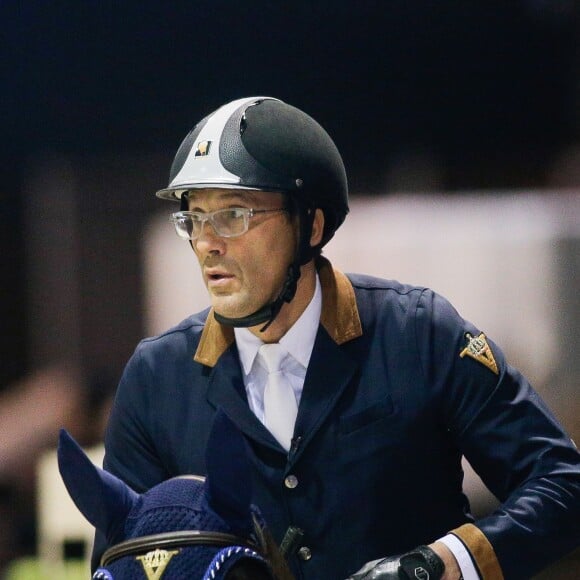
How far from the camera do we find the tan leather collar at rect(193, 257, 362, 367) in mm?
2238

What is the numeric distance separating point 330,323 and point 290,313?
8 cm

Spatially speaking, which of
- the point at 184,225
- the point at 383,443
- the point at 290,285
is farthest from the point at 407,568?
the point at 184,225

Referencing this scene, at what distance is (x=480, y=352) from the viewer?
7.13 ft

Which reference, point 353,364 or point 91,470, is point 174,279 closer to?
point 353,364

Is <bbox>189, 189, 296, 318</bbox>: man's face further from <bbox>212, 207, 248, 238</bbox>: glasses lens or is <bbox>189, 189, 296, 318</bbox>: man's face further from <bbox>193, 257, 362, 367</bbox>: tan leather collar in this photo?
<bbox>193, 257, 362, 367</bbox>: tan leather collar

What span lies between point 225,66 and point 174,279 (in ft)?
2.48

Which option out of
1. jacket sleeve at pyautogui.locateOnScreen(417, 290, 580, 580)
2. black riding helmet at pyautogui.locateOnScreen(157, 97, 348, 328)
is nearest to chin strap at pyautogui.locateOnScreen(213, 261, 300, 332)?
black riding helmet at pyautogui.locateOnScreen(157, 97, 348, 328)

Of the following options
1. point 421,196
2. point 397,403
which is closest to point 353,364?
point 397,403

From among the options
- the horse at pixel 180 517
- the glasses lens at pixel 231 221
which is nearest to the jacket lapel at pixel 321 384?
the glasses lens at pixel 231 221

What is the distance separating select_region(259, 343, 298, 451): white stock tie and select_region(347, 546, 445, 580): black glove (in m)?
0.35

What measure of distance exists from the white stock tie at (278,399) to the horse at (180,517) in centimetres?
68

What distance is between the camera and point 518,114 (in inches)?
176

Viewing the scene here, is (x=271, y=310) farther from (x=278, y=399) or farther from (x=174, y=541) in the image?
(x=174, y=541)

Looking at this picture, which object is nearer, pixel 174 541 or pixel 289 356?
pixel 174 541
